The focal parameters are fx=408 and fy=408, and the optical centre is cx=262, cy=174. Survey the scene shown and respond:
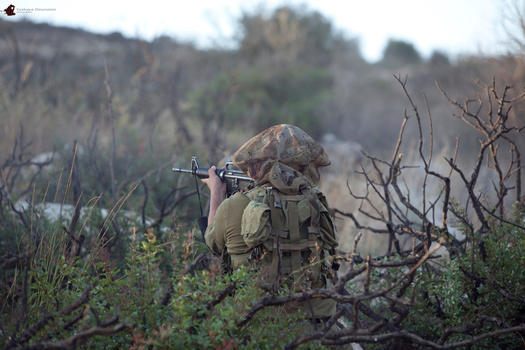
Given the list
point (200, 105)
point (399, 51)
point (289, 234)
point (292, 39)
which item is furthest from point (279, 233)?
point (399, 51)

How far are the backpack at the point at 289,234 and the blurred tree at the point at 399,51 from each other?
101 feet

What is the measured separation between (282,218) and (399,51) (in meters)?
33.0

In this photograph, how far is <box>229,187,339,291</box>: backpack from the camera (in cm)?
187

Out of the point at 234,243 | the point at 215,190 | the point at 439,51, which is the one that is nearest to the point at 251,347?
the point at 234,243

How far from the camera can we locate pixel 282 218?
1.96 metres

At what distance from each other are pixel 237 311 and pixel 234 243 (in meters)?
0.54

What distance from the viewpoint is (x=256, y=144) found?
2100mm

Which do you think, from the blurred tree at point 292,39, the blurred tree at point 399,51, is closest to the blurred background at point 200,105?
the blurred tree at point 292,39

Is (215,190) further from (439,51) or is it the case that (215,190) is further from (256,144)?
(439,51)

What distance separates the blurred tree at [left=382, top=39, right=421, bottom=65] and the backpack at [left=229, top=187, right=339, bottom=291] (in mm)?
30715

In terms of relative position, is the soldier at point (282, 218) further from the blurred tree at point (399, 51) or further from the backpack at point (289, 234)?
the blurred tree at point (399, 51)

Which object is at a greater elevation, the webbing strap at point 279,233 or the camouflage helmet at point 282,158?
the camouflage helmet at point 282,158

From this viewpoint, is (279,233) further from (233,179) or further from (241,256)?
(233,179)

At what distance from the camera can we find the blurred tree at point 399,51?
101 ft
